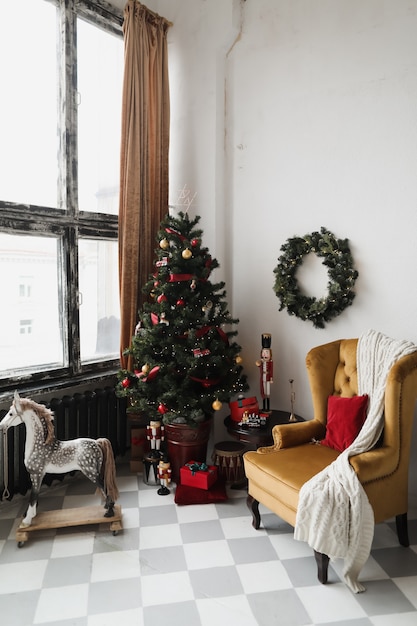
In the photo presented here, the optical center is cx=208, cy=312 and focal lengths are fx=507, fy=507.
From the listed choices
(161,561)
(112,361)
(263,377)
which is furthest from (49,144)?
(161,561)

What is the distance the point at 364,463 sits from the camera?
2500 mm

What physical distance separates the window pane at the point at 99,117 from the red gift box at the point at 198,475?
6.64 ft

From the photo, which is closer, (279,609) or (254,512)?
(279,609)

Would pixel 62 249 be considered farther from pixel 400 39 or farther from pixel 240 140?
pixel 400 39

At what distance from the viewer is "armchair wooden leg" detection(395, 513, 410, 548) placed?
2.77 metres

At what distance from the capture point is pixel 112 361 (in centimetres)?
402

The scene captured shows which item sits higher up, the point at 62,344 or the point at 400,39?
the point at 400,39

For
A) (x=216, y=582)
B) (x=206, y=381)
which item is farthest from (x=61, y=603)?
(x=206, y=381)

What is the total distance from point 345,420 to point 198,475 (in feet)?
3.58

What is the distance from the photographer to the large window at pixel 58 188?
133 inches

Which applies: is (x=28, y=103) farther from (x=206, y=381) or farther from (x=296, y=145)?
(x=206, y=381)

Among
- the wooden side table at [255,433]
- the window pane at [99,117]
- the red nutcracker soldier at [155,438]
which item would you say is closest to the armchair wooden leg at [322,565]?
the wooden side table at [255,433]

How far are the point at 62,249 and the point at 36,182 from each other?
19.2 inches

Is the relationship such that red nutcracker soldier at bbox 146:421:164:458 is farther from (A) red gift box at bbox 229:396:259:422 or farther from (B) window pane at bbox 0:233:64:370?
(B) window pane at bbox 0:233:64:370
